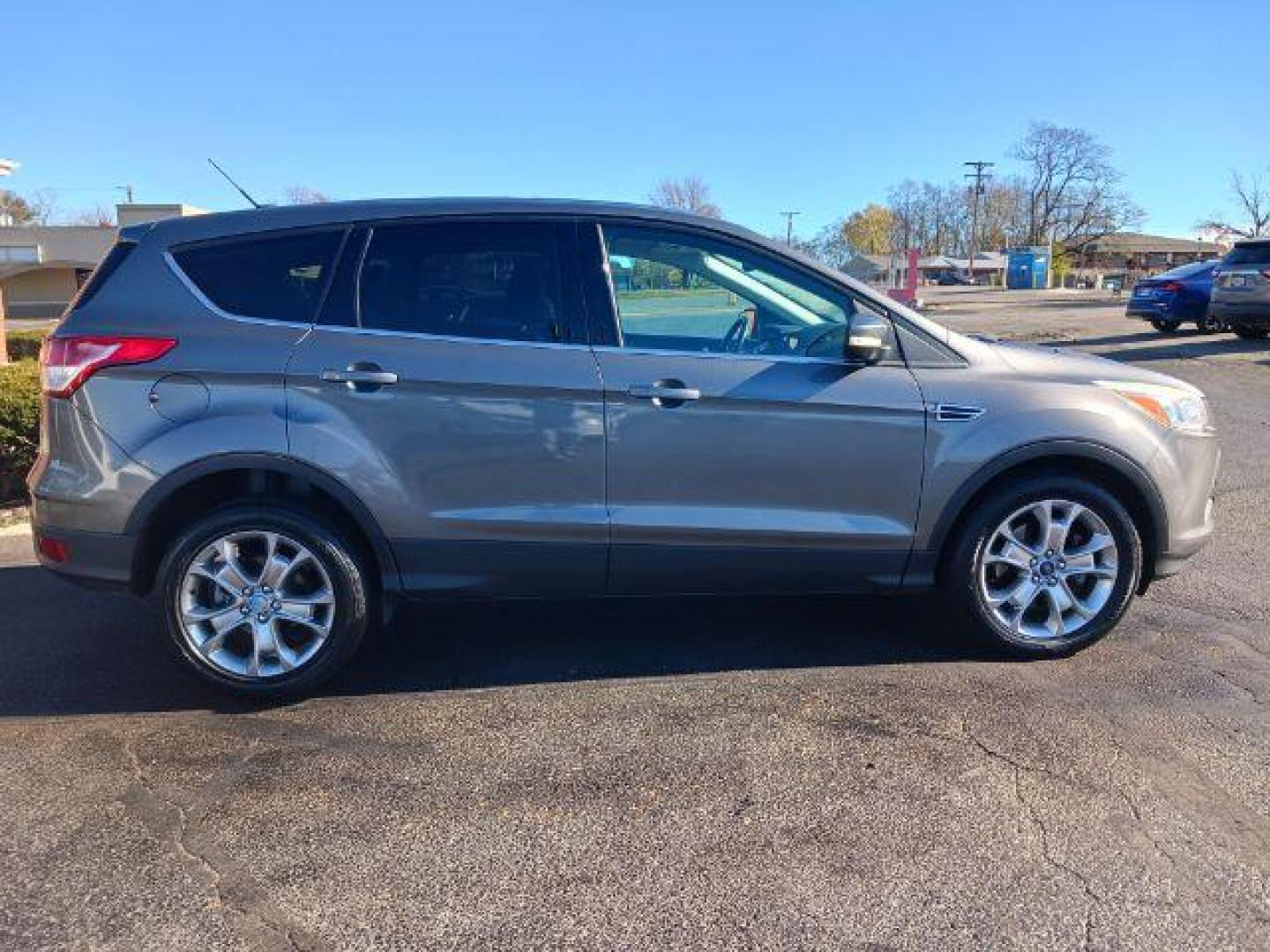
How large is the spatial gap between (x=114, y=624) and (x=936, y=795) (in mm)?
3737

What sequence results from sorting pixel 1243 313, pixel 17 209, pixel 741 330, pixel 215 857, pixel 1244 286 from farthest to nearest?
pixel 17 209, pixel 1243 313, pixel 1244 286, pixel 741 330, pixel 215 857

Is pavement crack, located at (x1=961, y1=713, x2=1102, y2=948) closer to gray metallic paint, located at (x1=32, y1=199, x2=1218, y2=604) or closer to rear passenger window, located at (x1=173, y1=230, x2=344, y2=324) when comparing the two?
gray metallic paint, located at (x1=32, y1=199, x2=1218, y2=604)

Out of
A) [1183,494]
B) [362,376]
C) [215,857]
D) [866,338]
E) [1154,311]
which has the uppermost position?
[866,338]

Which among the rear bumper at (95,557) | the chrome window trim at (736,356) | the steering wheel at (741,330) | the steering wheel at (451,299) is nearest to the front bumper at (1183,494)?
the chrome window trim at (736,356)

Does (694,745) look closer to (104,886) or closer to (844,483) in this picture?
(844,483)

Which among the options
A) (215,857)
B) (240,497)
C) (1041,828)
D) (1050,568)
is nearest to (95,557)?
(240,497)

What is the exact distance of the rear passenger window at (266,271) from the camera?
384 centimetres

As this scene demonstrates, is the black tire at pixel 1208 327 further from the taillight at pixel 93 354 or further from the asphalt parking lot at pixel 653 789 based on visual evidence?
the taillight at pixel 93 354

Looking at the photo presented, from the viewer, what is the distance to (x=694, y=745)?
138 inches

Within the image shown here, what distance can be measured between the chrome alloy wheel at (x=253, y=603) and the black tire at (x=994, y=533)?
8.16 ft

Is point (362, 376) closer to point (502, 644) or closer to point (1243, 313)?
point (502, 644)

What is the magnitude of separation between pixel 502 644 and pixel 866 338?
204cm

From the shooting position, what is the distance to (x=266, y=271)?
12.7ft

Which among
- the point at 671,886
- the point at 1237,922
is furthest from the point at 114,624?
the point at 1237,922
